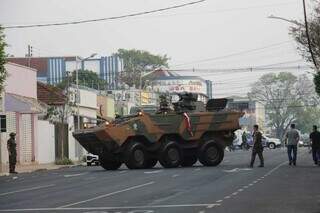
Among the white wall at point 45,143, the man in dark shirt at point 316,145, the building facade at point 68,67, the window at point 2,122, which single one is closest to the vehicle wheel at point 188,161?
the man in dark shirt at point 316,145

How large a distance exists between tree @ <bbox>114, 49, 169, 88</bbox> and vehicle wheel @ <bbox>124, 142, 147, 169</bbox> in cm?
6372

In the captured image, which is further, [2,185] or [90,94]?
[90,94]

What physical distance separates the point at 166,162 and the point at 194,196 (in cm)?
1312

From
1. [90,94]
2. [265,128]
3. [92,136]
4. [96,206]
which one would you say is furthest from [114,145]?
[265,128]

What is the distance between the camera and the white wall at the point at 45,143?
141ft

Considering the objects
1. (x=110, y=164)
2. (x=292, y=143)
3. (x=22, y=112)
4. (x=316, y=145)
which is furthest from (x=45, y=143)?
(x=316, y=145)

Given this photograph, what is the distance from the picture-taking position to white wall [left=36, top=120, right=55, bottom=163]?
42906 millimetres

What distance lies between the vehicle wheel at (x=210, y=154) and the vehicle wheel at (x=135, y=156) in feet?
8.22

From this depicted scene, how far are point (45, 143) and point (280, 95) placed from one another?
77963 mm

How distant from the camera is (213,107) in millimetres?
32438

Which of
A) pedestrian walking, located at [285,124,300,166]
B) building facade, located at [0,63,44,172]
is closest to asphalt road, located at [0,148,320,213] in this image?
pedestrian walking, located at [285,124,300,166]

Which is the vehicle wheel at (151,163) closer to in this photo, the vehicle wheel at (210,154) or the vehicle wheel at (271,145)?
the vehicle wheel at (210,154)

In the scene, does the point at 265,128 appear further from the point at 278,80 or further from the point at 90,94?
the point at 90,94

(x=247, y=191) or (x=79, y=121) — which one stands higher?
(x=79, y=121)
